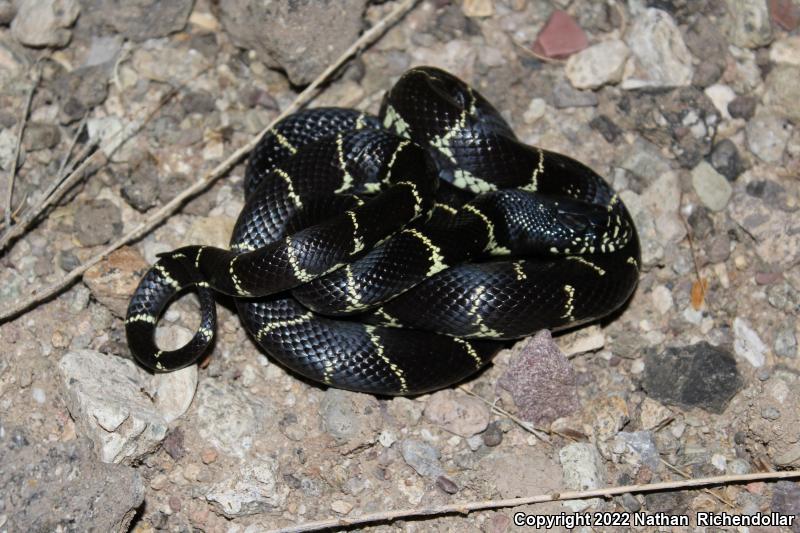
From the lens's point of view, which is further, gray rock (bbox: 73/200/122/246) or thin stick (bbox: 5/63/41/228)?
gray rock (bbox: 73/200/122/246)

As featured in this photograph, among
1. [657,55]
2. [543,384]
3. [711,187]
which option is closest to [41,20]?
[543,384]

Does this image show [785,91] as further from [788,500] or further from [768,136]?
[788,500]

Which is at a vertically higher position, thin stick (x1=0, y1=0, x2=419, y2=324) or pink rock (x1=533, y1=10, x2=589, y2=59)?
pink rock (x1=533, y1=10, x2=589, y2=59)

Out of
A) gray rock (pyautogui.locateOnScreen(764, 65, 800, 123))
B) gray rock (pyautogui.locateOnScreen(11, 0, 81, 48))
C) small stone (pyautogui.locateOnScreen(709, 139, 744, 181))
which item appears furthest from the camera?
gray rock (pyautogui.locateOnScreen(764, 65, 800, 123))

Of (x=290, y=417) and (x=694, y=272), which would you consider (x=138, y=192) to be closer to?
(x=290, y=417)

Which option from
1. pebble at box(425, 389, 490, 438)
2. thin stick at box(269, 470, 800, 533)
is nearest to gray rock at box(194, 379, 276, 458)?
thin stick at box(269, 470, 800, 533)

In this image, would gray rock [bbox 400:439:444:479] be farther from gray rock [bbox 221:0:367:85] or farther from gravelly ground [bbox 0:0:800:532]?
gray rock [bbox 221:0:367:85]

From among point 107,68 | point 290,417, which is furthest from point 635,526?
point 107,68
